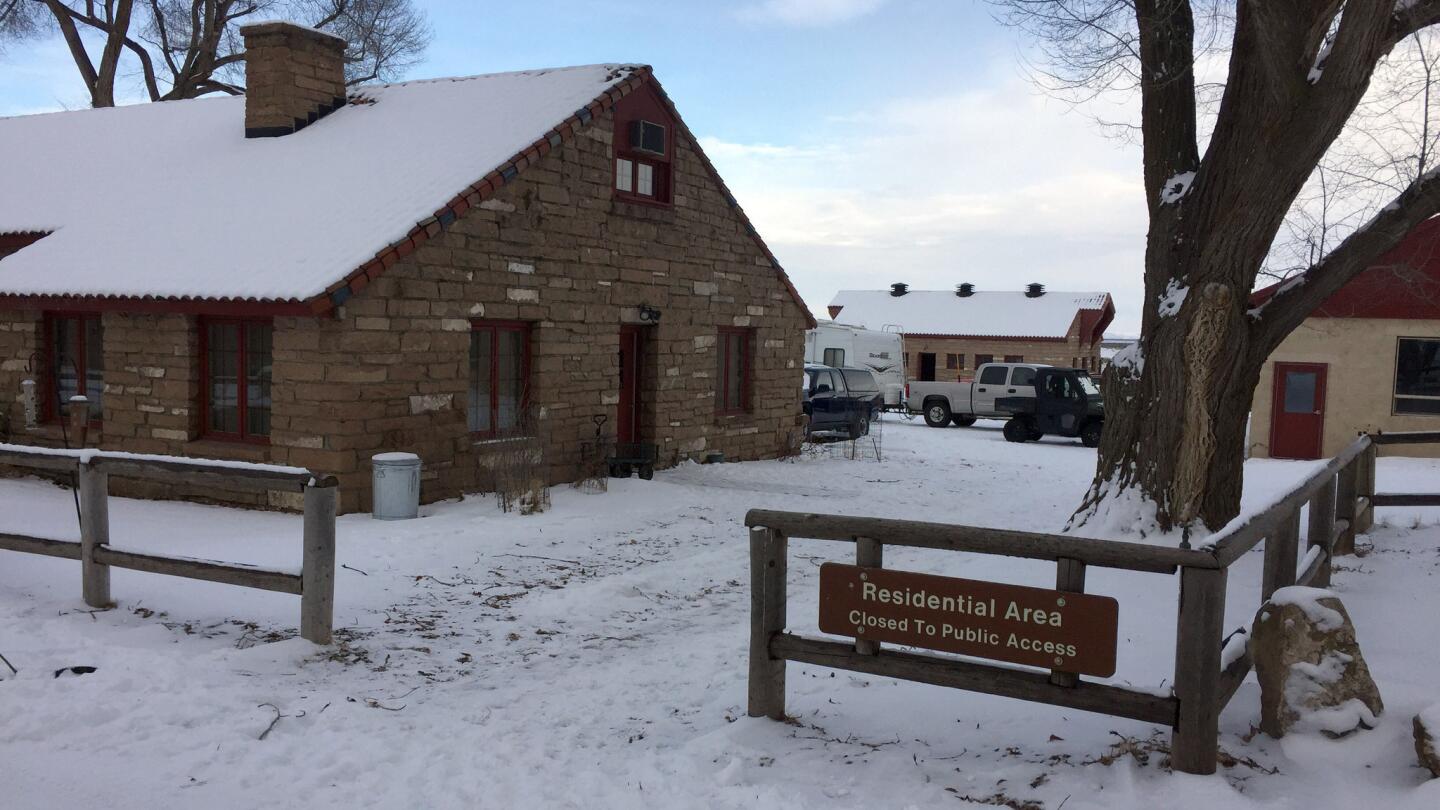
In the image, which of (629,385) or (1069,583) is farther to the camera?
(629,385)

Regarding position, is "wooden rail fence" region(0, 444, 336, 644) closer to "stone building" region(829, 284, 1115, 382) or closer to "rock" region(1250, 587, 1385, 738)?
"rock" region(1250, 587, 1385, 738)

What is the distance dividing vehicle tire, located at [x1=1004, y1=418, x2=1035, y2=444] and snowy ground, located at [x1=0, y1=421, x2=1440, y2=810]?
1427cm

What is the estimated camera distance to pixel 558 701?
→ 5.70 metres

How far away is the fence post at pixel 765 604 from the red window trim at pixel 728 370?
11.8 meters

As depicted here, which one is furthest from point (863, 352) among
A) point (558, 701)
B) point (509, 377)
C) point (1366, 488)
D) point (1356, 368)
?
point (558, 701)

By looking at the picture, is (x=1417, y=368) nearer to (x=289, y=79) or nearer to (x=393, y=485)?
(x=393, y=485)

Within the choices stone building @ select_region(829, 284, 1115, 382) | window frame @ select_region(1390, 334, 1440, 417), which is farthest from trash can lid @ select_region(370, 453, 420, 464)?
stone building @ select_region(829, 284, 1115, 382)

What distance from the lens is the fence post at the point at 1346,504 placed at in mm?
8852

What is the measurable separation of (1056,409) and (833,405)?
5900mm

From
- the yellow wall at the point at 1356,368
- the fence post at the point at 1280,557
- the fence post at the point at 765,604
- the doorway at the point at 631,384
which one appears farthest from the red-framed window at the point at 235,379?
the yellow wall at the point at 1356,368

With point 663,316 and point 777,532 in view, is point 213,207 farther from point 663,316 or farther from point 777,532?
point 777,532

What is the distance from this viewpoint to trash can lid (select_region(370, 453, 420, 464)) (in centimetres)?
1052

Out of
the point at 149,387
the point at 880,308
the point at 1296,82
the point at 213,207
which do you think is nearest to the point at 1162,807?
the point at 1296,82

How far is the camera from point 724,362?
17.0m
